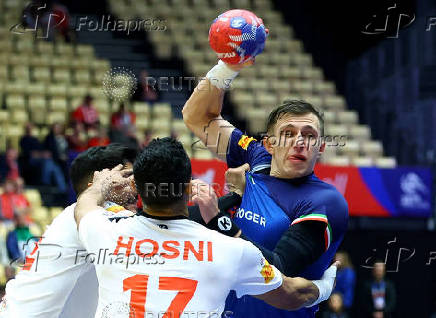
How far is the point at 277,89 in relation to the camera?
51.0 ft

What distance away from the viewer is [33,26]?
15.5m

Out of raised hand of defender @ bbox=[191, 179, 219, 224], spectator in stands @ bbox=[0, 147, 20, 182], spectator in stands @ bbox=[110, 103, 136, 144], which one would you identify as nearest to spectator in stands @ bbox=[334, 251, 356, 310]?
spectator in stands @ bbox=[110, 103, 136, 144]

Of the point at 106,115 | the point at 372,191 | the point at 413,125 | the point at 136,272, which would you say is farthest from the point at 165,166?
the point at 413,125

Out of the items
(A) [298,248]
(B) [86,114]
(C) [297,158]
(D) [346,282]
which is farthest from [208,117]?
(B) [86,114]

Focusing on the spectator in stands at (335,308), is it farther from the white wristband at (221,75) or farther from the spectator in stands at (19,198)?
the white wristband at (221,75)

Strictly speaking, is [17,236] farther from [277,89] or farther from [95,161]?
[95,161]

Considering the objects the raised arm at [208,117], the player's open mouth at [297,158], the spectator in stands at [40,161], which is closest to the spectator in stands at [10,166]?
the spectator in stands at [40,161]

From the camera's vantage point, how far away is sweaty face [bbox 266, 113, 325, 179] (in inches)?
162

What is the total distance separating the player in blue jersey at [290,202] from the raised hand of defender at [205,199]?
41 cm

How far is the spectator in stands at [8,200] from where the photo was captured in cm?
1139

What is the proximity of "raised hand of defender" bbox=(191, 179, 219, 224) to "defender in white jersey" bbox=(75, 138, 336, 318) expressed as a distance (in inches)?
3.8

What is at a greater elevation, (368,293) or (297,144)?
(297,144)

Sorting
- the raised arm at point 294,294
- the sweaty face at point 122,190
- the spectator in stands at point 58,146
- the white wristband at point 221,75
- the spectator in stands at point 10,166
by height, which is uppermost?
the white wristband at point 221,75

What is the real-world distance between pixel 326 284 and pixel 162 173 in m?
1.19
